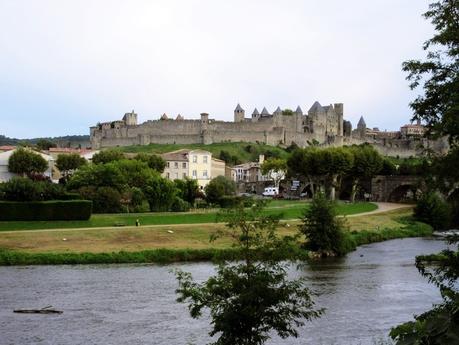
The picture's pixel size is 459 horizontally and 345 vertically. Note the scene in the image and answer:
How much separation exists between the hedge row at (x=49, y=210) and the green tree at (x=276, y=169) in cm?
5579

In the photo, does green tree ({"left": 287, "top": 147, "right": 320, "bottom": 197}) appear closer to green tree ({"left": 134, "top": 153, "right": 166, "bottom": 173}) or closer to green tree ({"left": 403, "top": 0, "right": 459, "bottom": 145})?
green tree ({"left": 134, "top": 153, "right": 166, "bottom": 173})

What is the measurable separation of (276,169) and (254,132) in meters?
48.7

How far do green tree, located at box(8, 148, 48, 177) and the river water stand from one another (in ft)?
160

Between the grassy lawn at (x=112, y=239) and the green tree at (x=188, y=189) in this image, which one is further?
the green tree at (x=188, y=189)

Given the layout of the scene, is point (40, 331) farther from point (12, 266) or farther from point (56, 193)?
point (56, 193)

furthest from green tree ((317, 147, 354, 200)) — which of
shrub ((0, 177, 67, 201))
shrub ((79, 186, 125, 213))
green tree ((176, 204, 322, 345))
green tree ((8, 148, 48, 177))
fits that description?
green tree ((176, 204, 322, 345))

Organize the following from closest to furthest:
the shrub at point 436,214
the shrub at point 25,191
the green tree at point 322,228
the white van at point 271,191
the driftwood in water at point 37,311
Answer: the driftwood in water at point 37,311 < the green tree at point 322,228 < the shrub at point 25,191 < the shrub at point 436,214 < the white van at point 271,191

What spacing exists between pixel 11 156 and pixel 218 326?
245 feet

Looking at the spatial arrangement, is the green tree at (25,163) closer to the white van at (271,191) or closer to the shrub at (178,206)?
the shrub at (178,206)

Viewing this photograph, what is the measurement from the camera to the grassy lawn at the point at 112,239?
1636 inches

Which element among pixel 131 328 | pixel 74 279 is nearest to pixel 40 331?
pixel 131 328

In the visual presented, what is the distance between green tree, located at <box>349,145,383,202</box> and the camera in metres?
85.6

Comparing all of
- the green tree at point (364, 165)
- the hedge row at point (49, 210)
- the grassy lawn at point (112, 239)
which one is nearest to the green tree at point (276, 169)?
the green tree at point (364, 165)

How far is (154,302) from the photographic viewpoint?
27094 millimetres
